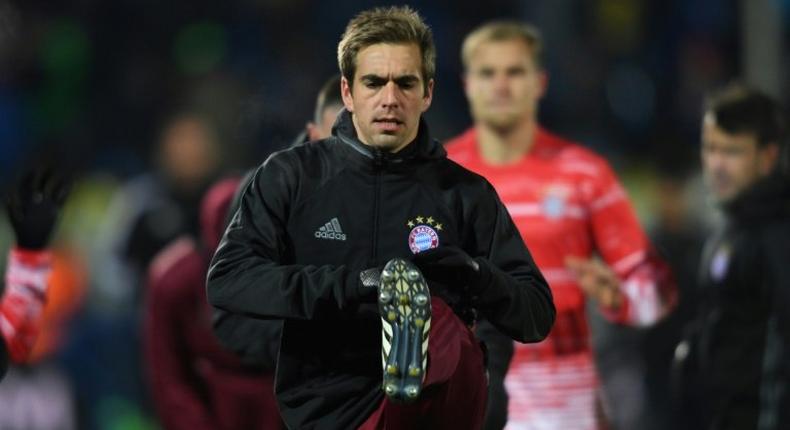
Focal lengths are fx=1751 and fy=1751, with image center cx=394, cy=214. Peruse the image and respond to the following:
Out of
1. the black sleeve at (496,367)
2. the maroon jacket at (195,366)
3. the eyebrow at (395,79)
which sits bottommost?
the maroon jacket at (195,366)

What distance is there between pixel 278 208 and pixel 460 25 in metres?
8.75

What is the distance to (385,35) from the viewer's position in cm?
420

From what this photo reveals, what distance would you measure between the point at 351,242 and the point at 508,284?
398 millimetres

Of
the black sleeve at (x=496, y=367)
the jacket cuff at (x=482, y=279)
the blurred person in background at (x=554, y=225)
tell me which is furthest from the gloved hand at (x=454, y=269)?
the blurred person in background at (x=554, y=225)

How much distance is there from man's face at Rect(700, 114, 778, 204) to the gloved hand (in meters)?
3.43

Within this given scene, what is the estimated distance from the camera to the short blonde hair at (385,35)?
4.20 m

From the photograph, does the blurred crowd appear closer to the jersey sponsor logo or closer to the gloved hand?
the jersey sponsor logo

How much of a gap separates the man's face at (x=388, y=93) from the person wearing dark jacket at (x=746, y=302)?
113 inches

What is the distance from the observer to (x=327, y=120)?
572cm

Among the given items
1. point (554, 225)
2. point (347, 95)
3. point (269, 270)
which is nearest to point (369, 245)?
point (269, 270)

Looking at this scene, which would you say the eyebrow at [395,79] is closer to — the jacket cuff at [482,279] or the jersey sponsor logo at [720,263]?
the jacket cuff at [482,279]

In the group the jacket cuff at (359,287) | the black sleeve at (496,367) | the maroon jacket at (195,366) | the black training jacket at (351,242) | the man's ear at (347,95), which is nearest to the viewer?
the jacket cuff at (359,287)

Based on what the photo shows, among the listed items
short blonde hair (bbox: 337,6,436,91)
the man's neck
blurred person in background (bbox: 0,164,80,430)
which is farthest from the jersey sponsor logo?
short blonde hair (bbox: 337,6,436,91)

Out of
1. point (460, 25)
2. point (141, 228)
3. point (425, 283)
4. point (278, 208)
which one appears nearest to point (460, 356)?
point (425, 283)
